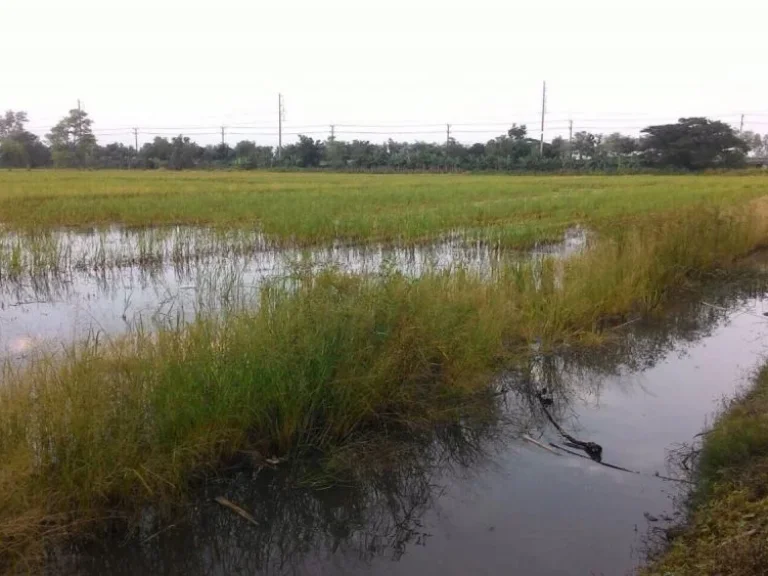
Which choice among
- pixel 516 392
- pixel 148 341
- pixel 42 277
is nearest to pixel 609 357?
→ pixel 516 392

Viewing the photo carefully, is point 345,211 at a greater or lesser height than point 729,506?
greater

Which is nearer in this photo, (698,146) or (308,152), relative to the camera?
(698,146)

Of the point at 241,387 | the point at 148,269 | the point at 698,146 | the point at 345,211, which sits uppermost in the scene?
the point at 698,146

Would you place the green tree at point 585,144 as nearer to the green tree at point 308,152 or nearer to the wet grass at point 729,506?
the green tree at point 308,152

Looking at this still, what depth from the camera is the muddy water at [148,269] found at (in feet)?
18.5

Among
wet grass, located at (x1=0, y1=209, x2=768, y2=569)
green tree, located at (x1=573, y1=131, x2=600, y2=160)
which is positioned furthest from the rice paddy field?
green tree, located at (x1=573, y1=131, x2=600, y2=160)

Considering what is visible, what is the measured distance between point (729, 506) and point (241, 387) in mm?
2483

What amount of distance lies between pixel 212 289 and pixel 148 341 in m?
1.25

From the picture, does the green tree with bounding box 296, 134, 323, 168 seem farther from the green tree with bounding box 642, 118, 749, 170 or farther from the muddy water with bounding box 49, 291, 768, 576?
the muddy water with bounding box 49, 291, 768, 576

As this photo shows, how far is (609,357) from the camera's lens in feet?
19.5

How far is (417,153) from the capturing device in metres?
46.5

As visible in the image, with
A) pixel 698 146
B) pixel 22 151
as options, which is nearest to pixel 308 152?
pixel 22 151

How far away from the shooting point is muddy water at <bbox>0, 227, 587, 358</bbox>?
5648 mm

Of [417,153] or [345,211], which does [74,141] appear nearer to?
[417,153]
